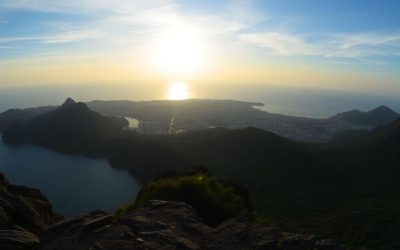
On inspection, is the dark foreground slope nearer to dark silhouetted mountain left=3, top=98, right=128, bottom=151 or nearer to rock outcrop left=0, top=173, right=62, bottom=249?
dark silhouetted mountain left=3, top=98, right=128, bottom=151

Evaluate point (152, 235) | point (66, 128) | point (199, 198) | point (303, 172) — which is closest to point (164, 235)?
point (152, 235)

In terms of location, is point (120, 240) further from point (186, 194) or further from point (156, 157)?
point (156, 157)

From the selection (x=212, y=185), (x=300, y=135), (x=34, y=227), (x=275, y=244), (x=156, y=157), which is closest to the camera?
(x=275, y=244)

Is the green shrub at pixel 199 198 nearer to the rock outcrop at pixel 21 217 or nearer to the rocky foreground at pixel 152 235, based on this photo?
the rock outcrop at pixel 21 217

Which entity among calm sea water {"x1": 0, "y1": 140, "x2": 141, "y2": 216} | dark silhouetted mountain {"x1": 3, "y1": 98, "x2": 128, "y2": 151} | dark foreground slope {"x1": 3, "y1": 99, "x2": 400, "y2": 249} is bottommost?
calm sea water {"x1": 0, "y1": 140, "x2": 141, "y2": 216}

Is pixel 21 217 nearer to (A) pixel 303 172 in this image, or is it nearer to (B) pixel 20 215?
(B) pixel 20 215

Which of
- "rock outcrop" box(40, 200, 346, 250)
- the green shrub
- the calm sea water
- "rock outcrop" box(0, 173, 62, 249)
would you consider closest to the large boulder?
"rock outcrop" box(0, 173, 62, 249)

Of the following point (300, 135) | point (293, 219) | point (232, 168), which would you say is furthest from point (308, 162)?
point (300, 135)
